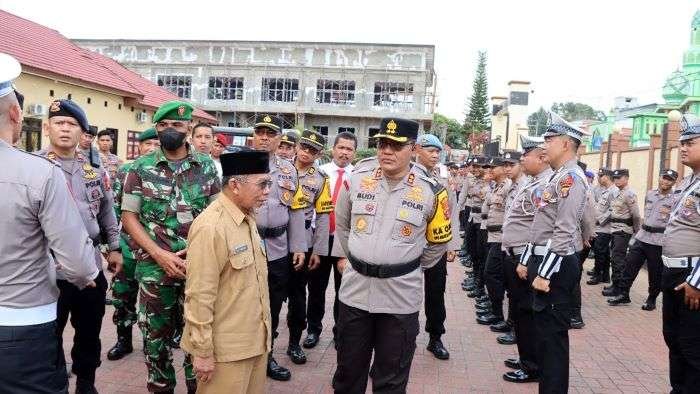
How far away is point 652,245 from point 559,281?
4.47 meters

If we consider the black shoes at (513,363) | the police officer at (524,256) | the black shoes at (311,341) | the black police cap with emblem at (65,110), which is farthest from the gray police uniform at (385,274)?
the black shoes at (513,363)

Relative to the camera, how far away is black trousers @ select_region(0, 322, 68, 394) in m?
1.97

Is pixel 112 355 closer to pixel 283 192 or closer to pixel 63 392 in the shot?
pixel 283 192

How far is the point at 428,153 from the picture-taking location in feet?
17.1

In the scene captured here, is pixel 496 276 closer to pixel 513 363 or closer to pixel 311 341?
pixel 513 363

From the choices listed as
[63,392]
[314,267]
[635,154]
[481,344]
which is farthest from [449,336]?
[635,154]

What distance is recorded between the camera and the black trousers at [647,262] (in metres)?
7.42

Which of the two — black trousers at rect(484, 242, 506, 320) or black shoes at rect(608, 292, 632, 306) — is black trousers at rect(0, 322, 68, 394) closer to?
black trousers at rect(484, 242, 506, 320)

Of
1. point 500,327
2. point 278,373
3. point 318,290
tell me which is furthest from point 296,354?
point 500,327

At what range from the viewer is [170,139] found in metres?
3.36

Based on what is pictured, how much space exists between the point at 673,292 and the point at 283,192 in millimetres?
2989

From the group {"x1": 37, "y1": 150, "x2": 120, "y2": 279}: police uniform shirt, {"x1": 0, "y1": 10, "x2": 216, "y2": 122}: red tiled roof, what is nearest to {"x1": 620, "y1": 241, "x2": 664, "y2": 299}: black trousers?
{"x1": 37, "y1": 150, "x2": 120, "y2": 279}: police uniform shirt

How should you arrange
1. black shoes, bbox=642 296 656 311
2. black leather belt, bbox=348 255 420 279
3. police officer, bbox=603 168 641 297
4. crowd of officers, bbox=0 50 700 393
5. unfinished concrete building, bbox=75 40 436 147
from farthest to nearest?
unfinished concrete building, bbox=75 40 436 147 < police officer, bbox=603 168 641 297 < black shoes, bbox=642 296 656 311 < black leather belt, bbox=348 255 420 279 < crowd of officers, bbox=0 50 700 393

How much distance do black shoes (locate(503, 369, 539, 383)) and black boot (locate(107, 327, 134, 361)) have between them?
130 inches
